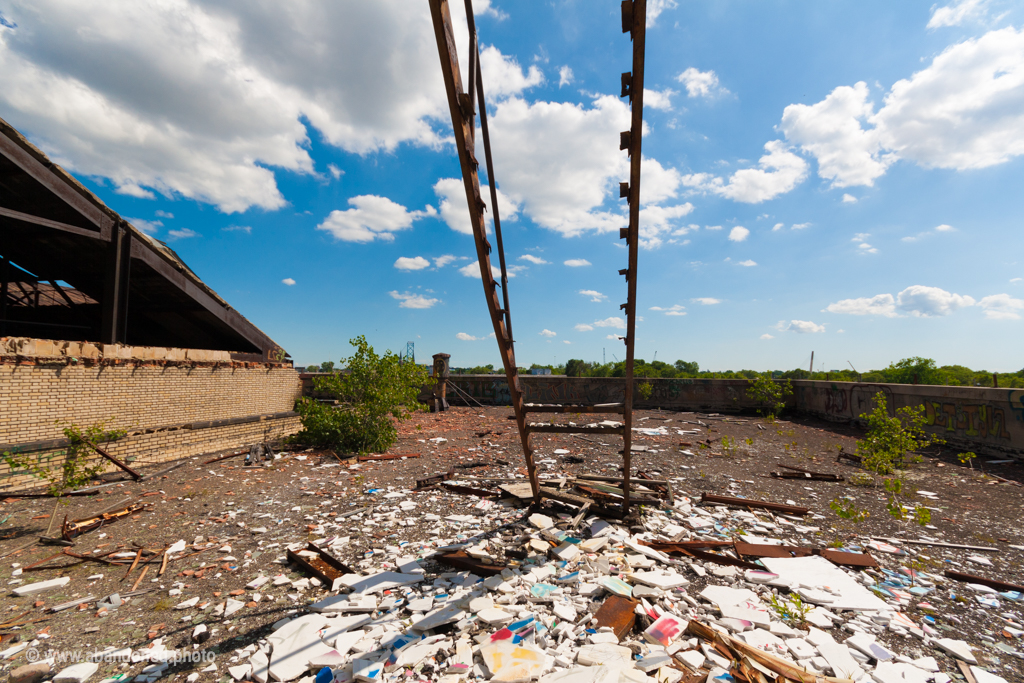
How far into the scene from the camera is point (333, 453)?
8.69m

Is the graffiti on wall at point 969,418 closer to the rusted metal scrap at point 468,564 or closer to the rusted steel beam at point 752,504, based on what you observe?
the rusted steel beam at point 752,504

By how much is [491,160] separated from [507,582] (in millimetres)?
3944

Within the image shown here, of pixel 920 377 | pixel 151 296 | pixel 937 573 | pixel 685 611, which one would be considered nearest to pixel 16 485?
pixel 151 296

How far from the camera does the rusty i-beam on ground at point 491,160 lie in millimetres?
2352

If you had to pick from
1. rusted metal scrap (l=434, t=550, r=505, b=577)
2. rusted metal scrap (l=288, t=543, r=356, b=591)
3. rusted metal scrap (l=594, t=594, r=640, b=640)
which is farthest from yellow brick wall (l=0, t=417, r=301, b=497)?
rusted metal scrap (l=594, t=594, r=640, b=640)

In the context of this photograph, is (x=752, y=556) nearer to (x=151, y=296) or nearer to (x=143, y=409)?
(x=143, y=409)

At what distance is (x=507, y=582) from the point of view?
3.62 meters

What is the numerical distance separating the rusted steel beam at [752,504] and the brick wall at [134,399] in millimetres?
10524

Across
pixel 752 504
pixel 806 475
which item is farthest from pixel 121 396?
pixel 806 475

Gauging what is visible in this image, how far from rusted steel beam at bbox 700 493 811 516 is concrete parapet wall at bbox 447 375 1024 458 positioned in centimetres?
678

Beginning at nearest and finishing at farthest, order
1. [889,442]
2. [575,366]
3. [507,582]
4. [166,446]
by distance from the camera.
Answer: [507,582] → [889,442] → [166,446] → [575,366]

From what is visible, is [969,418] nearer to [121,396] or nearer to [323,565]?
[323,565]

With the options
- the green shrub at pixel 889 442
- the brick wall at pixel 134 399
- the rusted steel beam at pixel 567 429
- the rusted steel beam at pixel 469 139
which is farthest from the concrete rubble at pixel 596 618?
the brick wall at pixel 134 399

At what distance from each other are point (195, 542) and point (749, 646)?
5.49 meters
